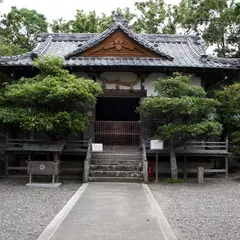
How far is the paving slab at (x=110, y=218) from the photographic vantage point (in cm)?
645

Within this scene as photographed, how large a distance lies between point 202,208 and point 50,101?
709 cm

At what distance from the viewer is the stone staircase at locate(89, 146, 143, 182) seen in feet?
46.3

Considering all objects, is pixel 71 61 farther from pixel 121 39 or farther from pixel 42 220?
pixel 42 220

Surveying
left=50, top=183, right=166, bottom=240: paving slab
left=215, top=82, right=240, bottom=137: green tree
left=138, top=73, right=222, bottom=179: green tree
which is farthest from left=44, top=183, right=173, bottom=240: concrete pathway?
left=215, top=82, right=240, bottom=137: green tree

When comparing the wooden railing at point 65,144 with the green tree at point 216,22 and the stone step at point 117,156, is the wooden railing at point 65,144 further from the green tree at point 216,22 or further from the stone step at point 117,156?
the green tree at point 216,22

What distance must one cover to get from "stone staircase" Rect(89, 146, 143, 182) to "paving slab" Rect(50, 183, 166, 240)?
2531mm

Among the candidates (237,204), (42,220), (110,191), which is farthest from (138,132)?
(42,220)

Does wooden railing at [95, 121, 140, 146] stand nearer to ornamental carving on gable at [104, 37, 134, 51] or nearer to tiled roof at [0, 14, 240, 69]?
tiled roof at [0, 14, 240, 69]

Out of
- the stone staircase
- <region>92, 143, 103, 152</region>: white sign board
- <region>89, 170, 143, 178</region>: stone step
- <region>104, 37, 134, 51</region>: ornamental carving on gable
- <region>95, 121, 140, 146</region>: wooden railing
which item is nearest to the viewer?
the stone staircase

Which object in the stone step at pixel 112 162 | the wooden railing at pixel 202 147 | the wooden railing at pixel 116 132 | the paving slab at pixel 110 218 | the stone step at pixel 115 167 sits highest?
the wooden railing at pixel 116 132

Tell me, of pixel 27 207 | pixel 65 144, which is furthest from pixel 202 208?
pixel 65 144

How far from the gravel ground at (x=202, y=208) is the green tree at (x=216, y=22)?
18944 mm

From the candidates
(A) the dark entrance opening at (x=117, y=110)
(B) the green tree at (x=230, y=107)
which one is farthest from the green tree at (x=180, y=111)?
(A) the dark entrance opening at (x=117, y=110)

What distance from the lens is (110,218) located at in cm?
779
